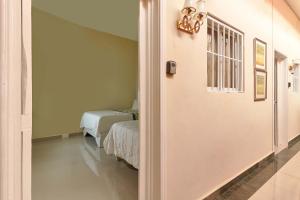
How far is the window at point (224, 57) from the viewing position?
96.8 inches

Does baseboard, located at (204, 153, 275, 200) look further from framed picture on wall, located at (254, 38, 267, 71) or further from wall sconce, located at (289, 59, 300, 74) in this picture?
wall sconce, located at (289, 59, 300, 74)

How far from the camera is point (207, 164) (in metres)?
2.29

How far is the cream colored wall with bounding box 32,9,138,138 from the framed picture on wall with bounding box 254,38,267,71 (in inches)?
161

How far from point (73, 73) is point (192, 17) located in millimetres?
4275

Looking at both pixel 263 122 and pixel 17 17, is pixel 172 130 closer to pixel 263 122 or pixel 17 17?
pixel 17 17

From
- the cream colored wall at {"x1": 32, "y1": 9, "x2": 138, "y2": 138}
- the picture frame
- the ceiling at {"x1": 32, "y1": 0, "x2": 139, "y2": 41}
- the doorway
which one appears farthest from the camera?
the cream colored wall at {"x1": 32, "y1": 9, "x2": 138, "y2": 138}

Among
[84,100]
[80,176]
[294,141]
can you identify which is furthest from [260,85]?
[84,100]

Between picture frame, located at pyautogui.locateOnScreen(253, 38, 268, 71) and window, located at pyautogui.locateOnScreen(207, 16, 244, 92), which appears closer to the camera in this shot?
window, located at pyautogui.locateOnScreen(207, 16, 244, 92)

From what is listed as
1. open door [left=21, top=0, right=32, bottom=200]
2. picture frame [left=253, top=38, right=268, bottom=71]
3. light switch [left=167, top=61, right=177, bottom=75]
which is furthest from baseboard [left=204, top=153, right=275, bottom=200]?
open door [left=21, top=0, right=32, bottom=200]

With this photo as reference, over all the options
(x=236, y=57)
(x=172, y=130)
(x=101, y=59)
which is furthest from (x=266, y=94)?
(x=101, y=59)

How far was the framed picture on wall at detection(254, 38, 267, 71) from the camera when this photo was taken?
326 centimetres

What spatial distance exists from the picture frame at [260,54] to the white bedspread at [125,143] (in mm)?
2008

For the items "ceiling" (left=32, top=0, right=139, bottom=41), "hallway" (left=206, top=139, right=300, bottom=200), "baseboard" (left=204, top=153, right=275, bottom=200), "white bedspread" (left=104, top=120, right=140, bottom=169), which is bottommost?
"hallway" (left=206, top=139, right=300, bottom=200)

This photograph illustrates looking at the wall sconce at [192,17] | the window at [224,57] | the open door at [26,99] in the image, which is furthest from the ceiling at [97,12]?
the open door at [26,99]
